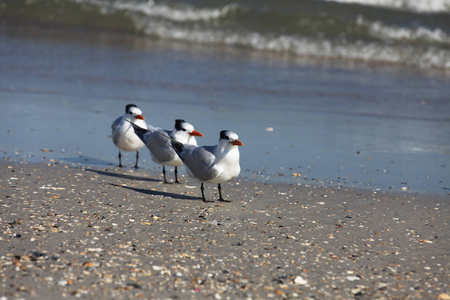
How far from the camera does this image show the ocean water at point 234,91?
→ 23.6 feet

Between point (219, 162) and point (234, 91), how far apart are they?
557 cm

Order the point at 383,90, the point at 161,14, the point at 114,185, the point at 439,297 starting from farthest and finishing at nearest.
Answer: the point at 161,14, the point at 383,90, the point at 114,185, the point at 439,297

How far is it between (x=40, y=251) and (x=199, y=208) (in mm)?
1820

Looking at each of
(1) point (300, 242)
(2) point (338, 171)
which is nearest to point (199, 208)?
(1) point (300, 242)

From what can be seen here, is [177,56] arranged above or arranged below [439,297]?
above

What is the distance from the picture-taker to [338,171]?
6809 millimetres

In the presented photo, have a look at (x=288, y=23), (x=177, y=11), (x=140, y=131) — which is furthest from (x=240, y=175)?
(x=177, y=11)

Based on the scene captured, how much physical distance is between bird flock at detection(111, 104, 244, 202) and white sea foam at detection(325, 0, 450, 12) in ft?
44.9

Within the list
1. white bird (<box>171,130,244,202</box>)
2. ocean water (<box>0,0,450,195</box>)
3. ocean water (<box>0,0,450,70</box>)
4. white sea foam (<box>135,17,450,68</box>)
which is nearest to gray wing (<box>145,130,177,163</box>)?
white bird (<box>171,130,244,202</box>)

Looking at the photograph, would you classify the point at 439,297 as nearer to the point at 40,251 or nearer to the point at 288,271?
the point at 288,271

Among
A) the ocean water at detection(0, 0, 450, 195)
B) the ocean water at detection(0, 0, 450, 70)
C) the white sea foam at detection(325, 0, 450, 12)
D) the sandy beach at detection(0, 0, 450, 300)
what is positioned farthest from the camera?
the white sea foam at detection(325, 0, 450, 12)

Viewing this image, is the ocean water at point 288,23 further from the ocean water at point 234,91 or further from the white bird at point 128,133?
the white bird at point 128,133

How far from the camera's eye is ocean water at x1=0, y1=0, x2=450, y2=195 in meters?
7.20

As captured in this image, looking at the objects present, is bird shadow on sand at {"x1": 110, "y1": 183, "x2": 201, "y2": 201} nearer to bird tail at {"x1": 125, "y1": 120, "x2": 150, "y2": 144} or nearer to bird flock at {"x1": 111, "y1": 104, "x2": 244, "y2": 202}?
bird flock at {"x1": 111, "y1": 104, "x2": 244, "y2": 202}
